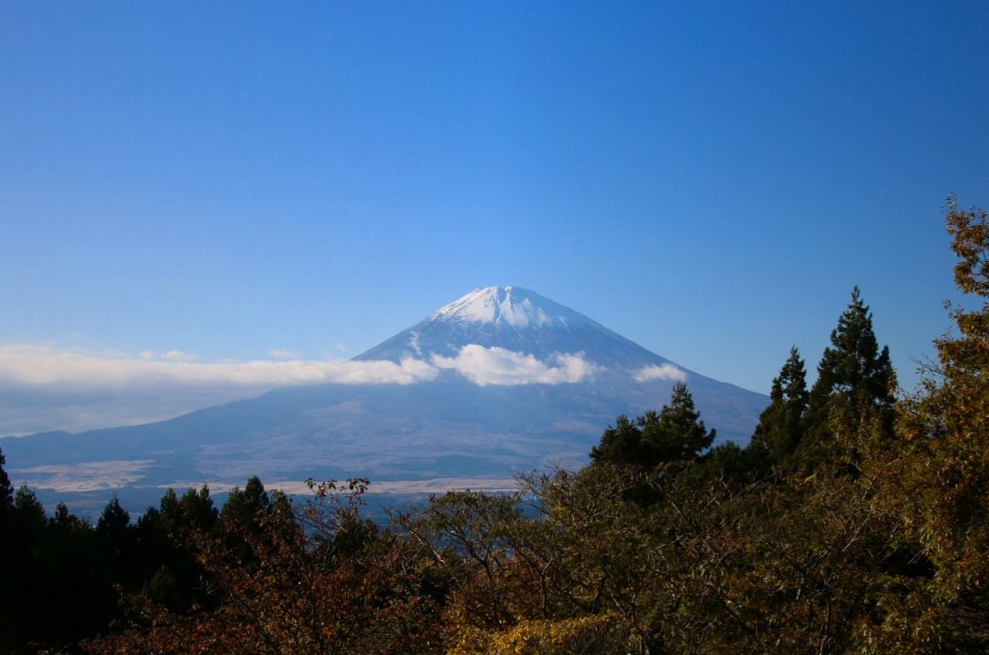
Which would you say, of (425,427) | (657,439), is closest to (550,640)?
(657,439)

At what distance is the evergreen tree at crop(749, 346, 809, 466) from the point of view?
2866cm

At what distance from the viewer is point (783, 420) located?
31359mm

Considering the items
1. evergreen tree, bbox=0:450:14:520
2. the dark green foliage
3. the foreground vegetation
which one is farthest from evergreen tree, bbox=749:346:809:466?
evergreen tree, bbox=0:450:14:520

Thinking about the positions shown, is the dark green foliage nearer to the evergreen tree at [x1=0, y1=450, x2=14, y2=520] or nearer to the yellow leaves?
the evergreen tree at [x1=0, y1=450, x2=14, y2=520]

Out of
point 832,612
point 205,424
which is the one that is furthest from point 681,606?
point 205,424

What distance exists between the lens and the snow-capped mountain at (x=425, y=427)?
144750mm

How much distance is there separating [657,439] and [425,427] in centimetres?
14437

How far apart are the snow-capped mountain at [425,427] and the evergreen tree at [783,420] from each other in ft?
309

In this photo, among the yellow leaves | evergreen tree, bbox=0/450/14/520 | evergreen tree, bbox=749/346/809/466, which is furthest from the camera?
evergreen tree, bbox=749/346/809/466

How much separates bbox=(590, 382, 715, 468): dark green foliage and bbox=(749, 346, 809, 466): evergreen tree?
7.13 ft

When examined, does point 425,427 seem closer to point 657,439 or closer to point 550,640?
point 657,439

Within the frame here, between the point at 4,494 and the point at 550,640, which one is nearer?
the point at 550,640

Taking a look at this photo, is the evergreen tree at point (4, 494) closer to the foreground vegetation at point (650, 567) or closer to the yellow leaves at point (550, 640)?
A: the foreground vegetation at point (650, 567)

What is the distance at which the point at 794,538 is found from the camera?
10062 millimetres
